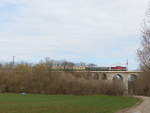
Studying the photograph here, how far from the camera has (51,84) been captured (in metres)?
99.2

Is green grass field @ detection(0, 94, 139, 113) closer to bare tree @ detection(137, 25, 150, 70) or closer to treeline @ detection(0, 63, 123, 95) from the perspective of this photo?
bare tree @ detection(137, 25, 150, 70)

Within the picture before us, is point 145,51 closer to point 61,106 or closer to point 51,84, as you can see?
point 61,106

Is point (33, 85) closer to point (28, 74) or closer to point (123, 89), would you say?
point (28, 74)

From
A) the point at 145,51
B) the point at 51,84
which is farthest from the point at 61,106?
the point at 51,84

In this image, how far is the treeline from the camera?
9694cm

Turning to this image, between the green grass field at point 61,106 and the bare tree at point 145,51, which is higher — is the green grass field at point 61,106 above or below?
below

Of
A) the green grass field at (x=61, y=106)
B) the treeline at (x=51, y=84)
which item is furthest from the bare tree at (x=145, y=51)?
the treeline at (x=51, y=84)

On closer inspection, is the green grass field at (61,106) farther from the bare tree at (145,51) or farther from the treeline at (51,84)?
the treeline at (51,84)

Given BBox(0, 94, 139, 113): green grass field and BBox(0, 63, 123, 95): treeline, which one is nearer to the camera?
BBox(0, 94, 139, 113): green grass field

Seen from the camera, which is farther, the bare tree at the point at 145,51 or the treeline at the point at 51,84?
the treeline at the point at 51,84

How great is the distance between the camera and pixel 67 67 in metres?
125

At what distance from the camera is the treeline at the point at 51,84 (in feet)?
318

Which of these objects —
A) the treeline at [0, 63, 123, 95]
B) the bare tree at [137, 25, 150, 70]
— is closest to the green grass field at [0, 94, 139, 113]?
the bare tree at [137, 25, 150, 70]

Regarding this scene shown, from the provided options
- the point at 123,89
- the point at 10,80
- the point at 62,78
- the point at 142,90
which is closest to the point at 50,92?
the point at 62,78
